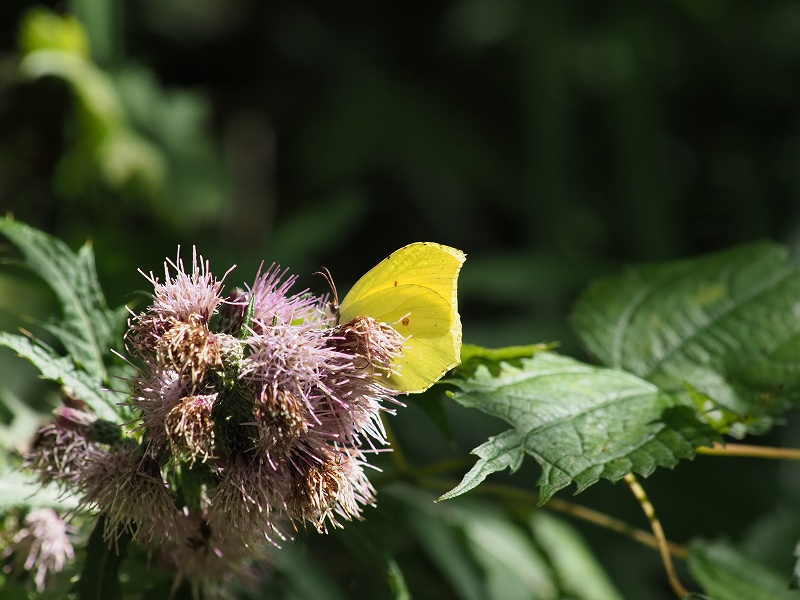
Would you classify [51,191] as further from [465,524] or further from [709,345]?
[709,345]

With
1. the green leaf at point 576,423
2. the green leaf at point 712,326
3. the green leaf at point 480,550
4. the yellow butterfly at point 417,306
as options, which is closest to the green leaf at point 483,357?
the green leaf at point 576,423

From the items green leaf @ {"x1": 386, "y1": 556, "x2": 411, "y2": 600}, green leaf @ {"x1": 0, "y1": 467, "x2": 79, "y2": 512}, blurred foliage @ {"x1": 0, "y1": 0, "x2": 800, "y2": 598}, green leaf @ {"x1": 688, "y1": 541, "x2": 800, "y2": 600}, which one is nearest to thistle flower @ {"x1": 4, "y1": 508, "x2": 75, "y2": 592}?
green leaf @ {"x1": 0, "y1": 467, "x2": 79, "y2": 512}

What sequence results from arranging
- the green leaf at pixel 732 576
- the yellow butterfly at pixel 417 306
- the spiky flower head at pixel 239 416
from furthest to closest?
1. the green leaf at pixel 732 576
2. the yellow butterfly at pixel 417 306
3. the spiky flower head at pixel 239 416

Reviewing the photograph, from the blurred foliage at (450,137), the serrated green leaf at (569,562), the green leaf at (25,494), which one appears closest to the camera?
the green leaf at (25,494)

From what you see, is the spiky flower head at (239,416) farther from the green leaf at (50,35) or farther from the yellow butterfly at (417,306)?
the green leaf at (50,35)

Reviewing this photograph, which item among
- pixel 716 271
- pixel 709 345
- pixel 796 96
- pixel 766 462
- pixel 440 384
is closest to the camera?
pixel 440 384

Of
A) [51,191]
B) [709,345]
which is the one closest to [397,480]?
[709,345]

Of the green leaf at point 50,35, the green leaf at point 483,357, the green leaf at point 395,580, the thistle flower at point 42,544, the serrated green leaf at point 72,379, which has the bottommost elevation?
the green leaf at point 395,580
